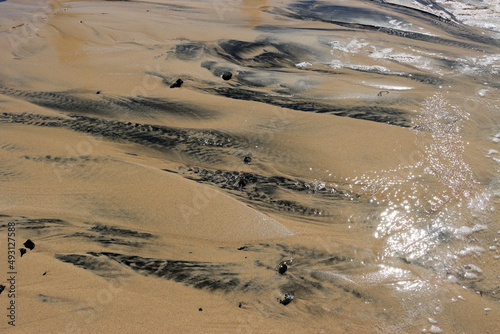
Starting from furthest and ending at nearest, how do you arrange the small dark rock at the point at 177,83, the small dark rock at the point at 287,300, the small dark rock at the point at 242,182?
the small dark rock at the point at 177,83 → the small dark rock at the point at 242,182 → the small dark rock at the point at 287,300

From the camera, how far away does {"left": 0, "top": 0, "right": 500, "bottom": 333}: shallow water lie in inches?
104

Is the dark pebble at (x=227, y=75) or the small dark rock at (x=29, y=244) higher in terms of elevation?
the dark pebble at (x=227, y=75)

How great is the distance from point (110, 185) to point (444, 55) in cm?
642

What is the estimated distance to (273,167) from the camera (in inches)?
148

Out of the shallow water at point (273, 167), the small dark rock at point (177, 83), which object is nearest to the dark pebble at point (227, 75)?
the shallow water at point (273, 167)

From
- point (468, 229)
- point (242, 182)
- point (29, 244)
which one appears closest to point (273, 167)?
point (242, 182)

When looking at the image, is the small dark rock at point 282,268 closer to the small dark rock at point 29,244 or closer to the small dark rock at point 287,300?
the small dark rock at point 287,300

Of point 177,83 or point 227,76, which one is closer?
point 177,83

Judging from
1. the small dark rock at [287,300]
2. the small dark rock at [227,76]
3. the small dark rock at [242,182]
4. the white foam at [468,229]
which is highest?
the small dark rock at [227,76]

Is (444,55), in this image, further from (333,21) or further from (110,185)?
(110,185)

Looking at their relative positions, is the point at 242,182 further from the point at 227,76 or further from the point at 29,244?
the point at 227,76

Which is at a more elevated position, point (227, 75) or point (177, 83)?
point (227, 75)

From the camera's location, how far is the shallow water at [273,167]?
264cm

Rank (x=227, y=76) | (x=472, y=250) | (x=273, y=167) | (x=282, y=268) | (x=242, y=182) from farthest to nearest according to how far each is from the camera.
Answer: (x=227, y=76) < (x=273, y=167) < (x=242, y=182) < (x=472, y=250) < (x=282, y=268)
